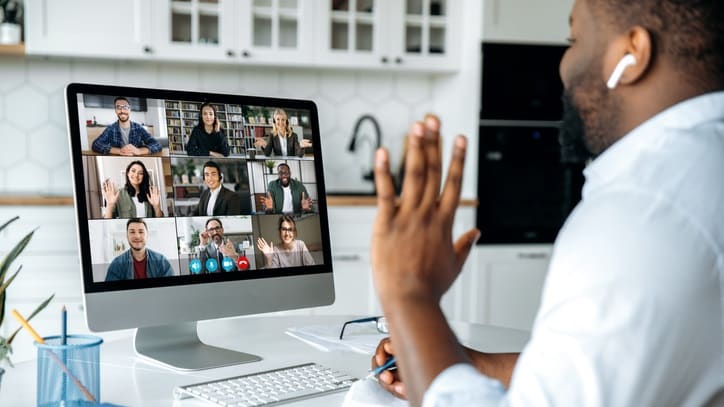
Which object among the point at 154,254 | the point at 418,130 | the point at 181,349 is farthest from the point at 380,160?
the point at 181,349

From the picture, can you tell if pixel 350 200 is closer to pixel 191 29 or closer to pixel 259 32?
pixel 259 32

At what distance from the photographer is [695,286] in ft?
2.20

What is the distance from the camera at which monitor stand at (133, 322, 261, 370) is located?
4.65 feet

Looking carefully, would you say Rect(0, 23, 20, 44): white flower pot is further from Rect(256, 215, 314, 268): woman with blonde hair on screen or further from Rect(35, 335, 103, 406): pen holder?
Rect(35, 335, 103, 406): pen holder

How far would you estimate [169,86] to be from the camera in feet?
12.4

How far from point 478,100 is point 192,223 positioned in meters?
2.46

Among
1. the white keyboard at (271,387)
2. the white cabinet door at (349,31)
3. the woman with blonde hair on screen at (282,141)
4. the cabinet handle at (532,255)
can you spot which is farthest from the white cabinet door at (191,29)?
the white keyboard at (271,387)

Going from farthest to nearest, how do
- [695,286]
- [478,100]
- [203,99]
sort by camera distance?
[478,100]
[203,99]
[695,286]

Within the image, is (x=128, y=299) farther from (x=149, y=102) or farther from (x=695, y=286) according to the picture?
(x=695, y=286)

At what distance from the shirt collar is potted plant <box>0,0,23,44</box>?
A: 120 inches

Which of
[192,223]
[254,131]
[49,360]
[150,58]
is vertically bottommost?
[49,360]

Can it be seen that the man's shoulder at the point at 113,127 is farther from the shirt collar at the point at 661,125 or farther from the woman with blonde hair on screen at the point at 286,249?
the shirt collar at the point at 661,125

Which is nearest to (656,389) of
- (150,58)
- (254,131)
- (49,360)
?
(49,360)

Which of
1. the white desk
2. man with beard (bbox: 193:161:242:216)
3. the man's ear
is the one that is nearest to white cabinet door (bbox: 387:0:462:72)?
the white desk
